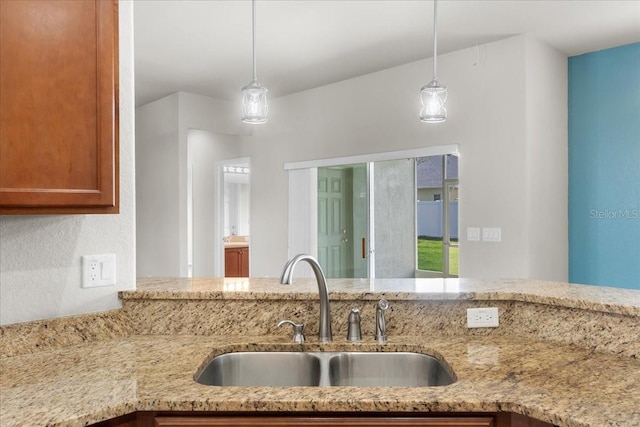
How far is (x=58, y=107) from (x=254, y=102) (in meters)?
1.00

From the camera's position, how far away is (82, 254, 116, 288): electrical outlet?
1677 millimetres

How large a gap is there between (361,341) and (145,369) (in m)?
0.69

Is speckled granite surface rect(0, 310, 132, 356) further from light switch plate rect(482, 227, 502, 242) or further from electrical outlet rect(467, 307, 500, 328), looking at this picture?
light switch plate rect(482, 227, 502, 242)

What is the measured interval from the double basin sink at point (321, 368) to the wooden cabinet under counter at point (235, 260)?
17.4 feet

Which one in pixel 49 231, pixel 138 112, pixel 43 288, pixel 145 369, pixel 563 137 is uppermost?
pixel 138 112

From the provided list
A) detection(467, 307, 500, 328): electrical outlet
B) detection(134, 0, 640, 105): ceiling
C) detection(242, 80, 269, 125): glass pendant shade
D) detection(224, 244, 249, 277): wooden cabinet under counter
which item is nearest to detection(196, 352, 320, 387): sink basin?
detection(467, 307, 500, 328): electrical outlet

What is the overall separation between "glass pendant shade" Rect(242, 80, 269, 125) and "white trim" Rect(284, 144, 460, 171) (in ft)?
7.37

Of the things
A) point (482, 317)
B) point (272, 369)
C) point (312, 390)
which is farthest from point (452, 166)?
point (312, 390)

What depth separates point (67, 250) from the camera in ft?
5.38

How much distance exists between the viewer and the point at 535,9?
3.24 m

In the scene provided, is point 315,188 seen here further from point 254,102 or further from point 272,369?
point 272,369

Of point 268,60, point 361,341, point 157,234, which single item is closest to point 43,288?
point 361,341

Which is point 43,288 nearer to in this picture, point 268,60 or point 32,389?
point 32,389

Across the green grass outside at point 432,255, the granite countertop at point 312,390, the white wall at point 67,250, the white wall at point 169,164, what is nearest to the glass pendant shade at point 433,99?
the granite countertop at point 312,390
